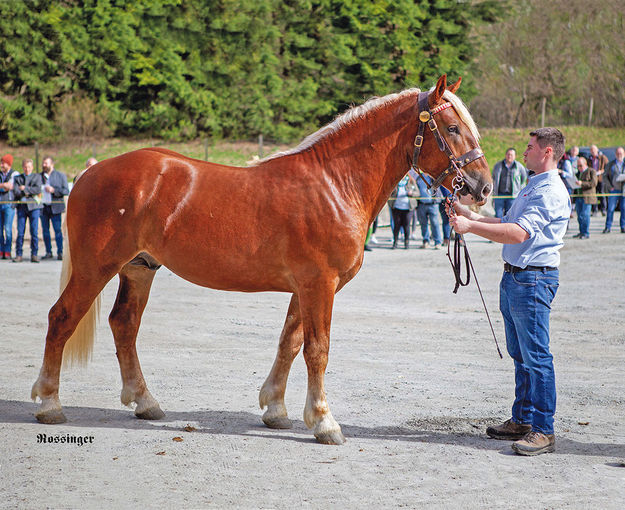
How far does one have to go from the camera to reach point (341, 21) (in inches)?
1572

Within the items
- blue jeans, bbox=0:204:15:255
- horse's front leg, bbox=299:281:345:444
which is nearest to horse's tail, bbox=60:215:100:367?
horse's front leg, bbox=299:281:345:444

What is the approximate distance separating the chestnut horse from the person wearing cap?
11.2m

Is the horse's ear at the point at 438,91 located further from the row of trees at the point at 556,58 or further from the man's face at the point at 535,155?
the row of trees at the point at 556,58

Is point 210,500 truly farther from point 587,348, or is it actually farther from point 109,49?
point 109,49

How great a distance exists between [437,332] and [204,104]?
1123 inches

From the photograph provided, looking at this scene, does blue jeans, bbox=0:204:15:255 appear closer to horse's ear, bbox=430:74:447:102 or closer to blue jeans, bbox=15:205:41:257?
blue jeans, bbox=15:205:41:257

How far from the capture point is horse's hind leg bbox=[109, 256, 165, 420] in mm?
5652

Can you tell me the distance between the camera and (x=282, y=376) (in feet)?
18.0

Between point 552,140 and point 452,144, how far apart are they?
63 centimetres

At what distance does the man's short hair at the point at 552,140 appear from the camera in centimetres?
493

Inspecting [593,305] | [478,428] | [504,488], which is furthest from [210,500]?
[593,305]

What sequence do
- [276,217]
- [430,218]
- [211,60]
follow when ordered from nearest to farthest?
1. [276,217]
2. [430,218]
3. [211,60]

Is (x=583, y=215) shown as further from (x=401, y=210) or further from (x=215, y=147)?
(x=215, y=147)

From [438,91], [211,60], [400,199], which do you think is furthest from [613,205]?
[211,60]
